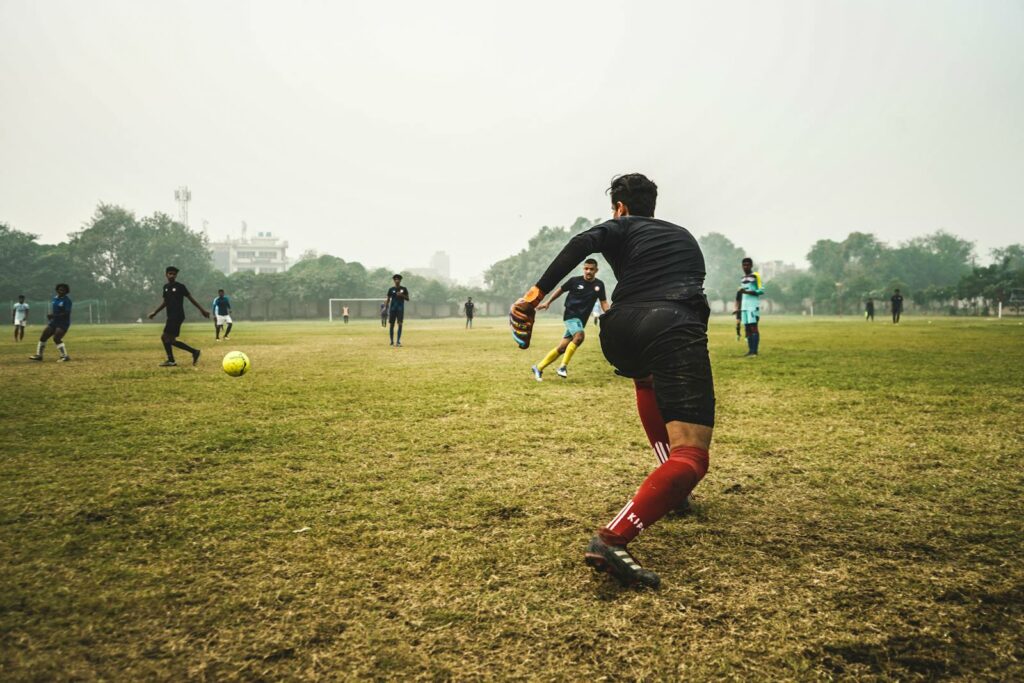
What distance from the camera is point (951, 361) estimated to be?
43.4ft

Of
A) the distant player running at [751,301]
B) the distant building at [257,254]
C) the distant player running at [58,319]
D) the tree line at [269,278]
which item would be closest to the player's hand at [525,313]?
the distant player running at [751,301]

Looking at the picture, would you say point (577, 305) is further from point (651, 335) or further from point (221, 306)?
point (221, 306)

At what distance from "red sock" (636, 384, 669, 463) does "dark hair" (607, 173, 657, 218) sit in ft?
3.85

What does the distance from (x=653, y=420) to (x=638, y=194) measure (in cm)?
152

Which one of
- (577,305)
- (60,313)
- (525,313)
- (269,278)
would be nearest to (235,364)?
(577,305)

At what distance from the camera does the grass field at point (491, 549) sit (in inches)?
85.1

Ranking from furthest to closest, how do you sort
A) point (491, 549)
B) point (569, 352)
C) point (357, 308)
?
point (357, 308), point (569, 352), point (491, 549)

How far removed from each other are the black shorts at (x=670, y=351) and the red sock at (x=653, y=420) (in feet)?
1.42

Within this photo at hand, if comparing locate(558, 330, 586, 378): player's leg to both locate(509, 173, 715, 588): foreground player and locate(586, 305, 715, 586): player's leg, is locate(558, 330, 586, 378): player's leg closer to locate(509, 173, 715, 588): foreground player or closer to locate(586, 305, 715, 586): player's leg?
locate(509, 173, 715, 588): foreground player

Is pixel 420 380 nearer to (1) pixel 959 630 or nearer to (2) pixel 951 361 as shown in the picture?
(1) pixel 959 630

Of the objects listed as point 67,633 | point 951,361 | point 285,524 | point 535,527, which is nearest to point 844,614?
point 535,527

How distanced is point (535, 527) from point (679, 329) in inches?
58.0

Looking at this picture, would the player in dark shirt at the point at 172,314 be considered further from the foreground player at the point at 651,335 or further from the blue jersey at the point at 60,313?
the foreground player at the point at 651,335

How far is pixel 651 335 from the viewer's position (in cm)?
318
